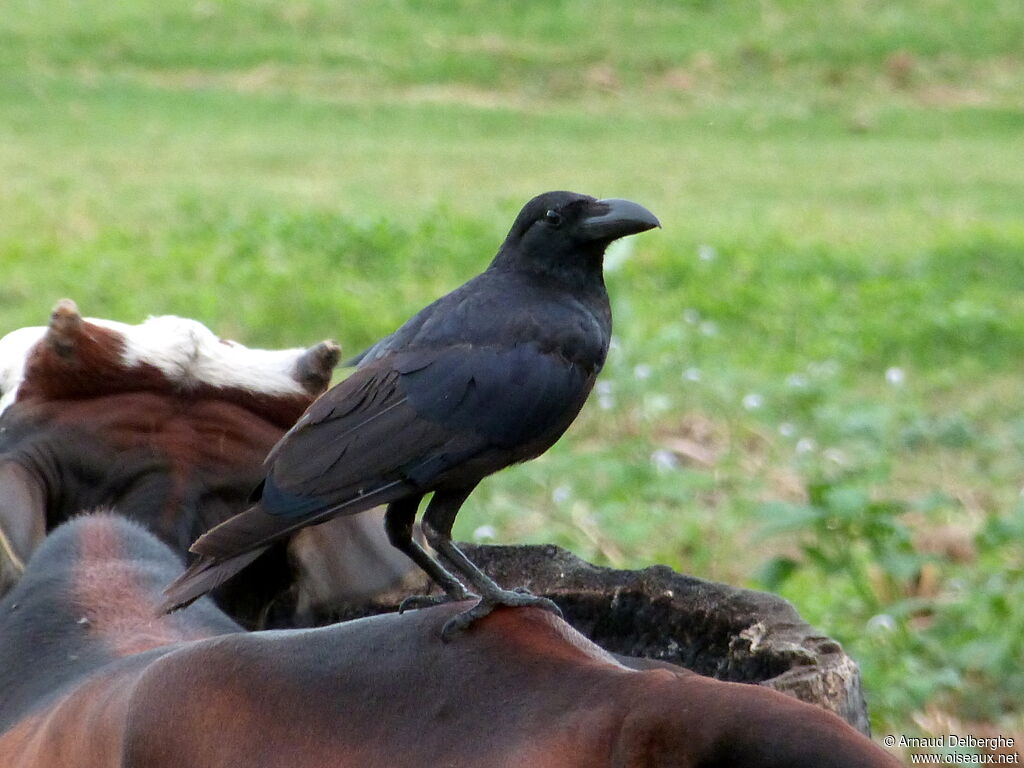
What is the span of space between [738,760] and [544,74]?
18367 millimetres

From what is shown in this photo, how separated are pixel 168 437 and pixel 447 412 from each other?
33.5 inches

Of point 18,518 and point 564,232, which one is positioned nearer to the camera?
point 564,232

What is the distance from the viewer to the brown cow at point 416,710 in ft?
5.51

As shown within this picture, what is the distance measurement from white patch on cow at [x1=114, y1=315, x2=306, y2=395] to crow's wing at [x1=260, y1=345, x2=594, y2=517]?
2.51ft

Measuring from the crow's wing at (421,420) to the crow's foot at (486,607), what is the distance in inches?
8.4

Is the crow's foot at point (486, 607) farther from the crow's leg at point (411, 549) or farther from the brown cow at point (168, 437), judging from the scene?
the brown cow at point (168, 437)

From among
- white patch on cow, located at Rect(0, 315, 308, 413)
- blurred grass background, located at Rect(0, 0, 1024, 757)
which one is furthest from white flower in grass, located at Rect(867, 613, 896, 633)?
white patch on cow, located at Rect(0, 315, 308, 413)

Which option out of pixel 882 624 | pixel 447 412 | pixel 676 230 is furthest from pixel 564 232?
pixel 676 230

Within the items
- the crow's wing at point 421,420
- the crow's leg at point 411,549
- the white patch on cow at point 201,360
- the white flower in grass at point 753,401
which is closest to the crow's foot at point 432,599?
the crow's leg at point 411,549

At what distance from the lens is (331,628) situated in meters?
1.98

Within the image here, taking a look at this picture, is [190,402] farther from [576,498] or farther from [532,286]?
[576,498]

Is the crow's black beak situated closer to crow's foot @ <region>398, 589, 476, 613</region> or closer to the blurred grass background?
crow's foot @ <region>398, 589, 476, 613</region>

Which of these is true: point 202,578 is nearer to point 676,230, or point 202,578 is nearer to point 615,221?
point 615,221

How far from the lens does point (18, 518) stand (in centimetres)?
270
